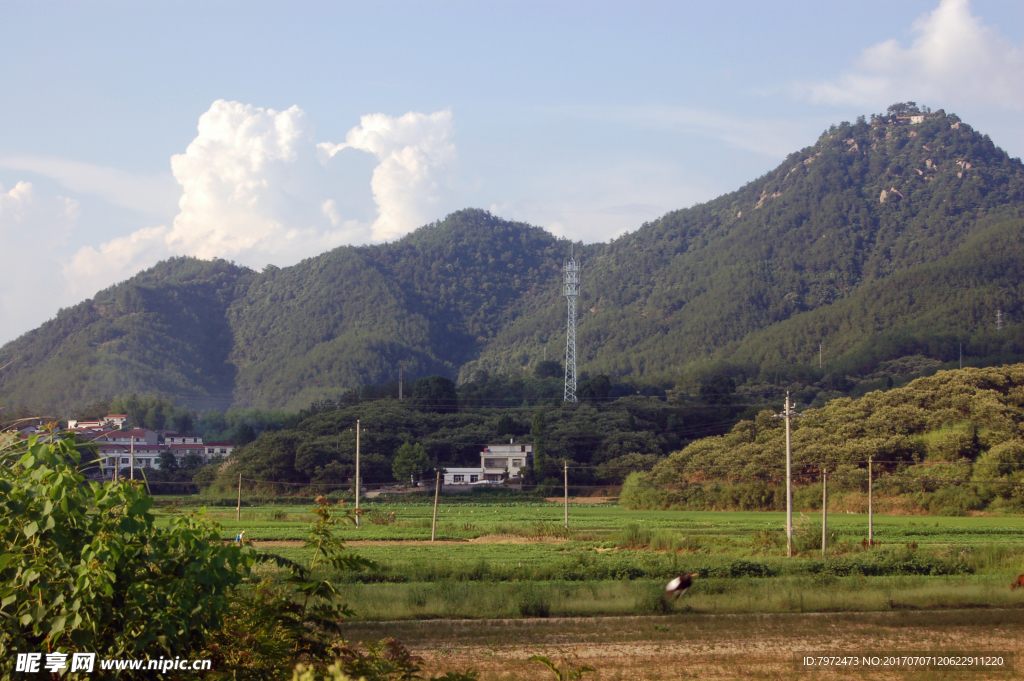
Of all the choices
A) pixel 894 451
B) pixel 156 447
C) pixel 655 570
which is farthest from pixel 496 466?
pixel 655 570

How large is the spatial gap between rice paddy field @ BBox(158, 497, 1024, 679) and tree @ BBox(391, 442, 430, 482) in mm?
34717

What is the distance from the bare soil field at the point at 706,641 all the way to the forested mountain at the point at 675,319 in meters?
82.9

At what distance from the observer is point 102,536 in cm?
442

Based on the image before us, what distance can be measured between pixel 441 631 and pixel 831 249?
587ft

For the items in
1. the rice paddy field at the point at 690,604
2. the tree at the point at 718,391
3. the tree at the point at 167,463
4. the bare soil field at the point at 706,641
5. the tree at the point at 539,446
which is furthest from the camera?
the tree at the point at 718,391

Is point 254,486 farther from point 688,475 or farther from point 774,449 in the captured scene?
point 774,449

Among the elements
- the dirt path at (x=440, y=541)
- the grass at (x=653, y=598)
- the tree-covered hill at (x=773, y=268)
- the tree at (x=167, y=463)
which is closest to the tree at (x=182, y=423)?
the tree at (x=167, y=463)

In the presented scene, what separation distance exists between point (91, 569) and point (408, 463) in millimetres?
63437

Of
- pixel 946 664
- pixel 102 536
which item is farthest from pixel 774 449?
pixel 102 536

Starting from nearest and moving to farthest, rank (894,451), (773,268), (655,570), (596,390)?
(655,570)
(894,451)
(596,390)
(773,268)

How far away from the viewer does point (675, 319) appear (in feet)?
500

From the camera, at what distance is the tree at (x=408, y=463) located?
66.7 meters

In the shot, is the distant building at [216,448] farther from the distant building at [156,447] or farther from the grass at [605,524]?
the grass at [605,524]

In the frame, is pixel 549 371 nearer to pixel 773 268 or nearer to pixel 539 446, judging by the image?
pixel 539 446
